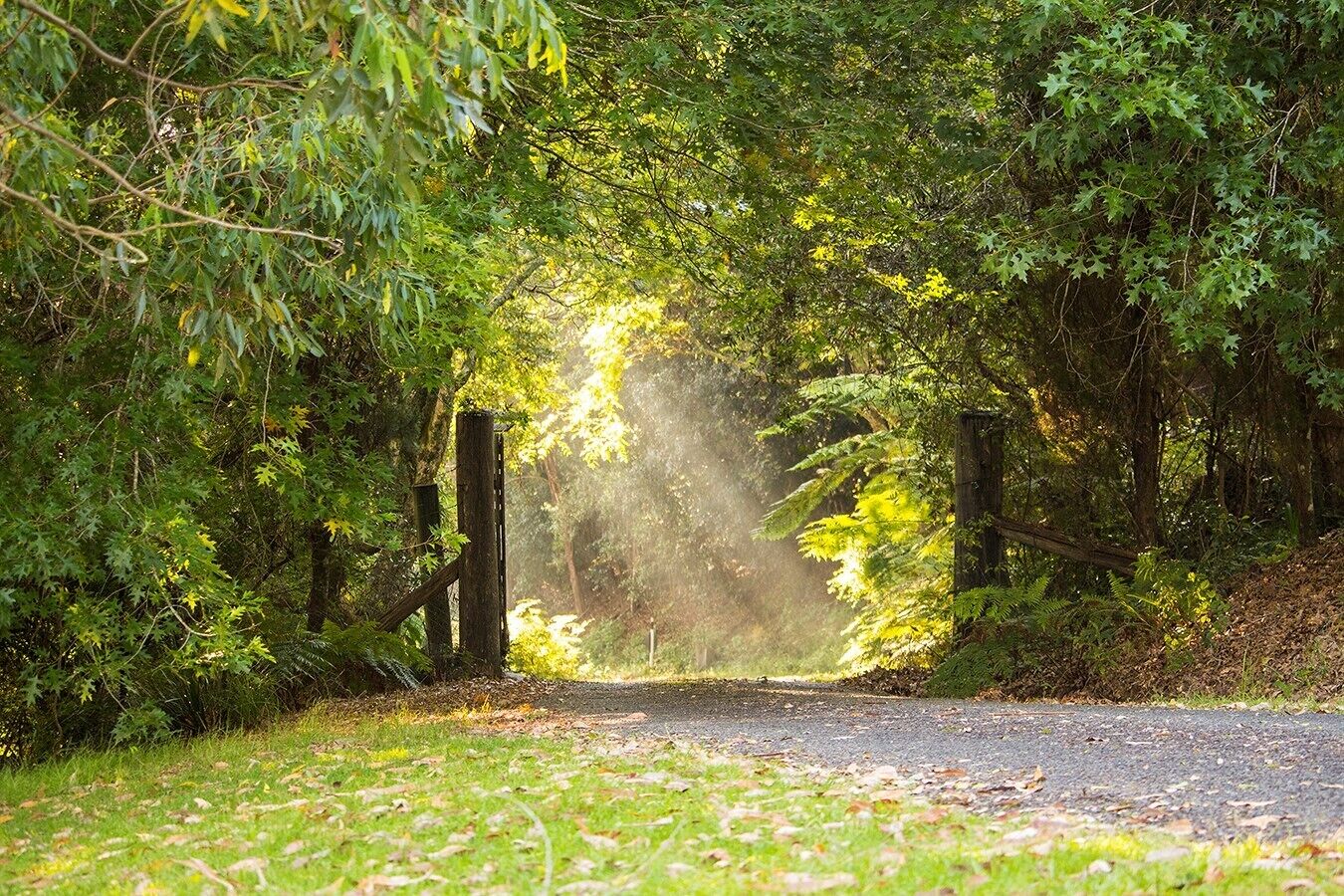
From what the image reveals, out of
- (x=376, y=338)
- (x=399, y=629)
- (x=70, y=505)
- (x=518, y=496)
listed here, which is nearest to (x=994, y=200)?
(x=376, y=338)

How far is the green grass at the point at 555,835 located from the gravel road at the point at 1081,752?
12.4 inches

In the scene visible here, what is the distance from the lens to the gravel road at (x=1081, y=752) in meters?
4.16

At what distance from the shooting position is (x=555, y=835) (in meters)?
4.04

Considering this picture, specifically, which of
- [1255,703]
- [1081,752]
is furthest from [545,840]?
[1255,703]

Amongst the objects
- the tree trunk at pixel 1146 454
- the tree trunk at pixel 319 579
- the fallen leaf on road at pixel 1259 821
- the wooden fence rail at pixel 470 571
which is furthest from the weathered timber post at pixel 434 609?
the fallen leaf on road at pixel 1259 821

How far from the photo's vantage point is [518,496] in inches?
1305

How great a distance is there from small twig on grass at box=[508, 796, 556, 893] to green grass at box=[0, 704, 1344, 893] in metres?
0.01

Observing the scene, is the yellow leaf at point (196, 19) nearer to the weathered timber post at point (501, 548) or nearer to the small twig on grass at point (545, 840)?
the small twig on grass at point (545, 840)

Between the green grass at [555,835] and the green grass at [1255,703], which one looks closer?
the green grass at [555,835]

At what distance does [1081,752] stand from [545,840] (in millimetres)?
2527

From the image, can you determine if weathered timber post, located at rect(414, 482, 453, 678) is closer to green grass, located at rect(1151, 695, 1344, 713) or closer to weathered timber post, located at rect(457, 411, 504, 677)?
weathered timber post, located at rect(457, 411, 504, 677)

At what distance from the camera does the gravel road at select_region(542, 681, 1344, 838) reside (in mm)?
4164

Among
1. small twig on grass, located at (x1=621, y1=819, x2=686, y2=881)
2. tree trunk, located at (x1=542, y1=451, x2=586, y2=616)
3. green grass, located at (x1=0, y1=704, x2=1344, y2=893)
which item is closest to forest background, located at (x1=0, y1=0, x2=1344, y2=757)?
green grass, located at (x1=0, y1=704, x2=1344, y2=893)

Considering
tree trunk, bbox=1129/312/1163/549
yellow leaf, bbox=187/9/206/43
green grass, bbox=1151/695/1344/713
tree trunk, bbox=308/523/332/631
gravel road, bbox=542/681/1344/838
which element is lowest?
green grass, bbox=1151/695/1344/713
